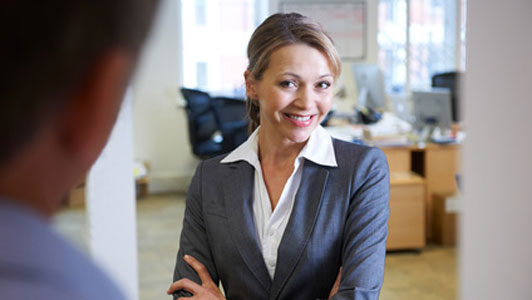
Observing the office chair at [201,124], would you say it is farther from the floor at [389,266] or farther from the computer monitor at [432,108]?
the computer monitor at [432,108]

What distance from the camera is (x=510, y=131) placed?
4.16ft

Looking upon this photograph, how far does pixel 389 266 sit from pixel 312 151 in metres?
2.95

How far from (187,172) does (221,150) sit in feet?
3.73

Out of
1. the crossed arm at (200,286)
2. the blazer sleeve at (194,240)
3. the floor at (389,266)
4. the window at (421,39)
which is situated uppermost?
the window at (421,39)

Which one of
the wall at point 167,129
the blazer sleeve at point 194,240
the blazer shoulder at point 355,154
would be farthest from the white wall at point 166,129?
the blazer shoulder at point 355,154

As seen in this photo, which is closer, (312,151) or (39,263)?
(39,263)

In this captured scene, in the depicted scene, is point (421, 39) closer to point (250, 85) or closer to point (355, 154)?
point (250, 85)

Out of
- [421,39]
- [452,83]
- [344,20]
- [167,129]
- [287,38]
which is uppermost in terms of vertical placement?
[344,20]

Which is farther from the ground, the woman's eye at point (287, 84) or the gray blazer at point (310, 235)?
the woman's eye at point (287, 84)

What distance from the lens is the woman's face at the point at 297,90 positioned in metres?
1.50

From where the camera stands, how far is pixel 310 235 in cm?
142

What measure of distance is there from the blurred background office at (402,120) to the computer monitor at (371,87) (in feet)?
0.04

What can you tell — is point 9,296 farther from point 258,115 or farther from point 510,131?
point 258,115

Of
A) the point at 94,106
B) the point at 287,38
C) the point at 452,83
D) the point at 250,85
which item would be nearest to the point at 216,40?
the point at 452,83
